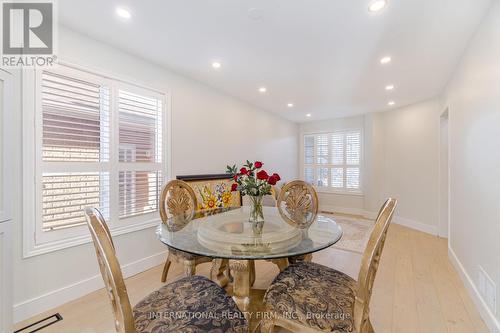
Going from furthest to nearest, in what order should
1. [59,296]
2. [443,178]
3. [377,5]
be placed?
[443,178], [59,296], [377,5]

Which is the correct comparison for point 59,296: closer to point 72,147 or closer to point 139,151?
point 72,147

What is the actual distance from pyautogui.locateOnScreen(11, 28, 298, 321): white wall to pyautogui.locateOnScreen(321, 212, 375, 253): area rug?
217cm

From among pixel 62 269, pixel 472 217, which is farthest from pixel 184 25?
pixel 472 217

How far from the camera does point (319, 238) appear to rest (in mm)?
1636

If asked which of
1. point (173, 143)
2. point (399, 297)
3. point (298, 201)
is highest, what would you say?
point (173, 143)

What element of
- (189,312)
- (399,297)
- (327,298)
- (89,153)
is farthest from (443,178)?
(89,153)

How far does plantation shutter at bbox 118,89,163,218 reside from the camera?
8.23 ft

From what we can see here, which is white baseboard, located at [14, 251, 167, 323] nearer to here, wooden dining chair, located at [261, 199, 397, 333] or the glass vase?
the glass vase

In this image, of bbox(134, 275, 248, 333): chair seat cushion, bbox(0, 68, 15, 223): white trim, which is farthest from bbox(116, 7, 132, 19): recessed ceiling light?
bbox(134, 275, 248, 333): chair seat cushion

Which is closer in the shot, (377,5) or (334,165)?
(377,5)

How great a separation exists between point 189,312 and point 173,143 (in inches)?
89.0

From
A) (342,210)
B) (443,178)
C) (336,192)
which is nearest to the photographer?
(443,178)

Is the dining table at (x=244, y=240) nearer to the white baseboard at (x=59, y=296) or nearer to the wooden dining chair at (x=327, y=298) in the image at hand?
the wooden dining chair at (x=327, y=298)

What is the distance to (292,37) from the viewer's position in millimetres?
2180
